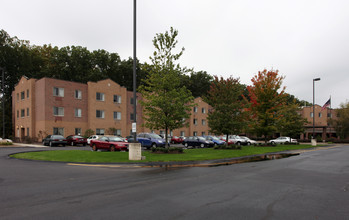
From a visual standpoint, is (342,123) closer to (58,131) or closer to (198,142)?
(198,142)

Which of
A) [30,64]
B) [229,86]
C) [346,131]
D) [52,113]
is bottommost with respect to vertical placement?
[346,131]

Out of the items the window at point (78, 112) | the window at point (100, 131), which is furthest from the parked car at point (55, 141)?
the window at point (100, 131)

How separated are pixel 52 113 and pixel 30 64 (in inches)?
954

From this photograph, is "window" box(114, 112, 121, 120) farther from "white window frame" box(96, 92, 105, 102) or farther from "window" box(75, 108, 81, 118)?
"window" box(75, 108, 81, 118)

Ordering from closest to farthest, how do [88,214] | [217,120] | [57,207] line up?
[88,214] < [57,207] < [217,120]

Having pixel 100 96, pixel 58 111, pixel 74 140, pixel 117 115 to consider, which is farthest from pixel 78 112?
pixel 74 140

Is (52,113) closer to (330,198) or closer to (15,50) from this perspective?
(15,50)

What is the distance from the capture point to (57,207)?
18.5 ft

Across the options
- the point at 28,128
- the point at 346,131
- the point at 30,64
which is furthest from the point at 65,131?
the point at 346,131

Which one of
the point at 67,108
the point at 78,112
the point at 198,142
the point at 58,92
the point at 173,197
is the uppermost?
the point at 58,92

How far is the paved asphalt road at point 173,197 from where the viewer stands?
17.2 feet

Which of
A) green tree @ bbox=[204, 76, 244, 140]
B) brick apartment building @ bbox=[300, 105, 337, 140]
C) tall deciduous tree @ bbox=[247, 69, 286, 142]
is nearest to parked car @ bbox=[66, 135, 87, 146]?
green tree @ bbox=[204, 76, 244, 140]

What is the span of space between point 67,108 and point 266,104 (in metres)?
30.7

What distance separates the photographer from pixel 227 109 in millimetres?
26281
